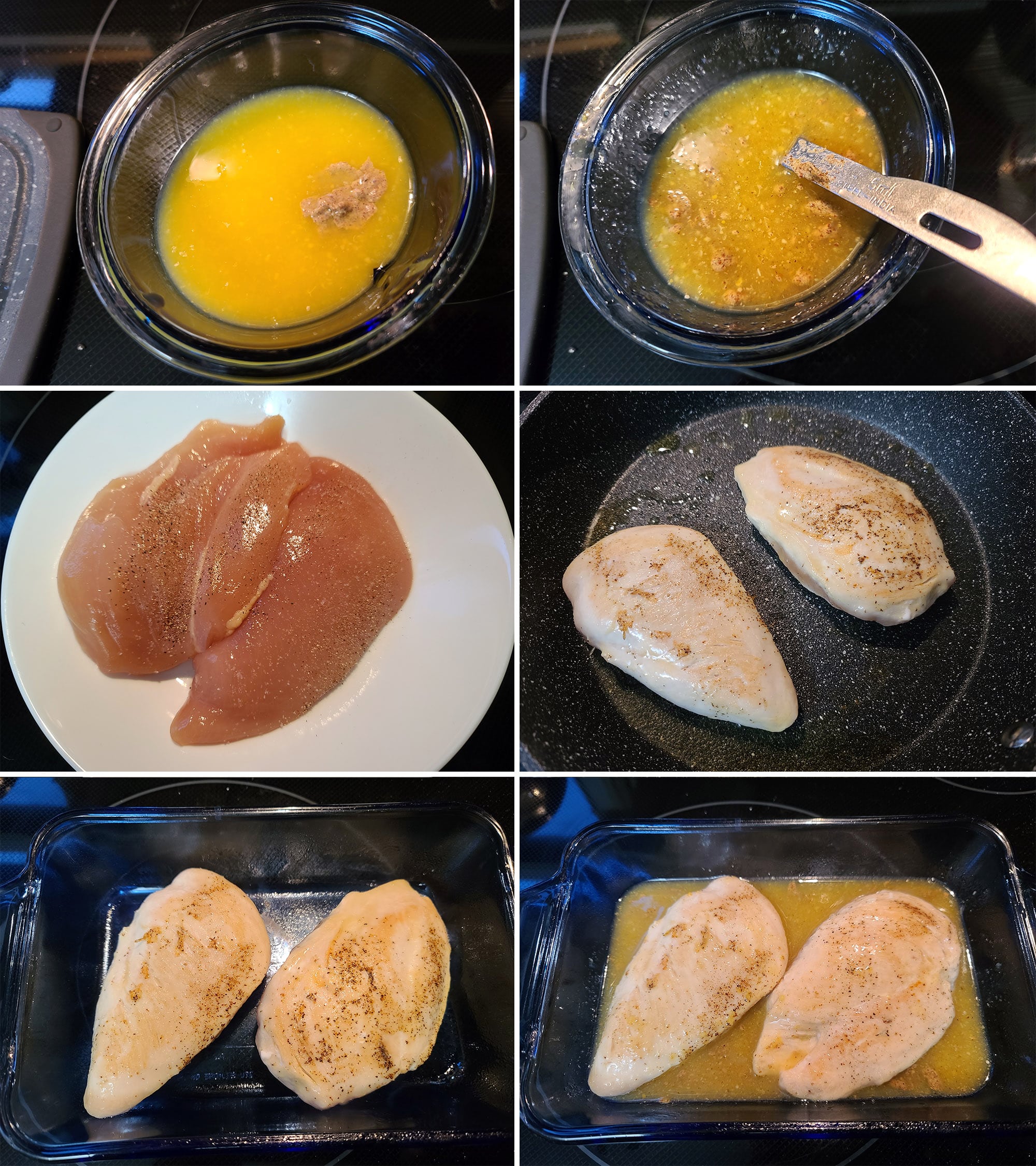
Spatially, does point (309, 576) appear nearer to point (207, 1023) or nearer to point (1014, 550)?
point (207, 1023)

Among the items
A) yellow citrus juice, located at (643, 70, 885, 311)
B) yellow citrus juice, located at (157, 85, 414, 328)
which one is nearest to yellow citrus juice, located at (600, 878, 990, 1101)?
yellow citrus juice, located at (643, 70, 885, 311)

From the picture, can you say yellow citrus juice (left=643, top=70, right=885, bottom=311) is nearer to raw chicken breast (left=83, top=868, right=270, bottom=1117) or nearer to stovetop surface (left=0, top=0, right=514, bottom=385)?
stovetop surface (left=0, top=0, right=514, bottom=385)

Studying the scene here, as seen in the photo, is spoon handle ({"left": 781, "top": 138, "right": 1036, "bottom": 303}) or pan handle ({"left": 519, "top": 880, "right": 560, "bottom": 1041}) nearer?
spoon handle ({"left": 781, "top": 138, "right": 1036, "bottom": 303})

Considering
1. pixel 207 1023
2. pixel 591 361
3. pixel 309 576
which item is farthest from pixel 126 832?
pixel 591 361

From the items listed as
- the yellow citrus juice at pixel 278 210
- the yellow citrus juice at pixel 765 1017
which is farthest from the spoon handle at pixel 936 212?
the yellow citrus juice at pixel 765 1017

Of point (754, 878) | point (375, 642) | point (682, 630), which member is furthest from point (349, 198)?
point (754, 878)

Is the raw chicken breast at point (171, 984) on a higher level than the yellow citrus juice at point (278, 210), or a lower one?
lower

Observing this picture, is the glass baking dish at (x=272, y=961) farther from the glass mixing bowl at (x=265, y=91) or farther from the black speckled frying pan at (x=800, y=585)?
the glass mixing bowl at (x=265, y=91)
